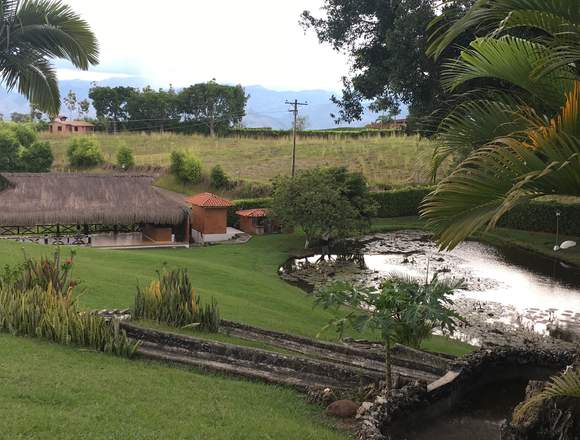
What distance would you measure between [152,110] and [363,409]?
6031 cm

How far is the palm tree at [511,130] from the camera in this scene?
8.71ft

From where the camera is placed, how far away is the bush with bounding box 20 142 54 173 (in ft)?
120

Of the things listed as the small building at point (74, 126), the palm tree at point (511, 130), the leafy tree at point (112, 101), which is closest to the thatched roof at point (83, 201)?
the palm tree at point (511, 130)

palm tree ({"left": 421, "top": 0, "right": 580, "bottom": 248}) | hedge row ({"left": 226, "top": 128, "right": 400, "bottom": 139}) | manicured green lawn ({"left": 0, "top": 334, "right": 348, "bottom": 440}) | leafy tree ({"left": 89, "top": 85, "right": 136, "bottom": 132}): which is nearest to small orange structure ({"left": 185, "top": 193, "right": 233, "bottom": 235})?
manicured green lawn ({"left": 0, "top": 334, "right": 348, "bottom": 440})

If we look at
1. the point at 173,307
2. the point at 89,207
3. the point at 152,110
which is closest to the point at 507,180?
the point at 173,307

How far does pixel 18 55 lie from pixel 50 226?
50.9ft

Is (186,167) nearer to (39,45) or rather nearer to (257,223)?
(257,223)

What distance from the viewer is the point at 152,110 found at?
202ft

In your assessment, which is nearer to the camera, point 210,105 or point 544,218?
point 544,218

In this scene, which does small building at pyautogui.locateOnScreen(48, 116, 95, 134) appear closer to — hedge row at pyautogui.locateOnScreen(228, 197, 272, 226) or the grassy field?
the grassy field

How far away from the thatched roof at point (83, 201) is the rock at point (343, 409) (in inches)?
717

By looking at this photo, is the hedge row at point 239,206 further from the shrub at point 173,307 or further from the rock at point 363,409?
the rock at point 363,409

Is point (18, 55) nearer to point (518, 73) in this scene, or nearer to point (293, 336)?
point (293, 336)

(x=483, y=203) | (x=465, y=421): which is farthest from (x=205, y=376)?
(x=483, y=203)
